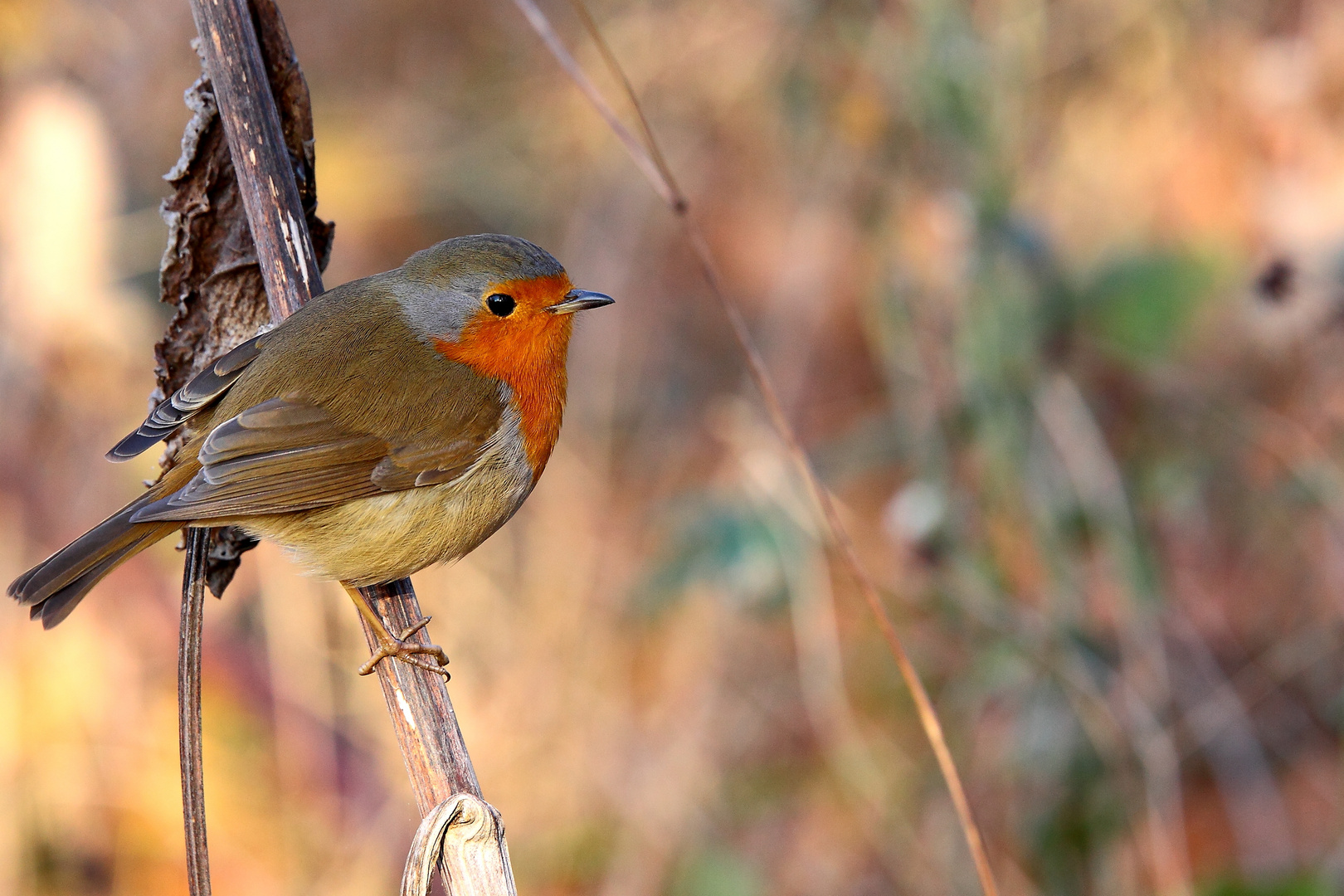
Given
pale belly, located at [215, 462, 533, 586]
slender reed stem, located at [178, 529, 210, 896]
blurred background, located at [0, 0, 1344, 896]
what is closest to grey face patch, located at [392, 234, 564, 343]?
pale belly, located at [215, 462, 533, 586]

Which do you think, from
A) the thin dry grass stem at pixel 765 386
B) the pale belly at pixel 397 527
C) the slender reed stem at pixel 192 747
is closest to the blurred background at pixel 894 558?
the thin dry grass stem at pixel 765 386

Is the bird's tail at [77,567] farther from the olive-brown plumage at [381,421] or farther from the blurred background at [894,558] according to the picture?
the blurred background at [894,558]

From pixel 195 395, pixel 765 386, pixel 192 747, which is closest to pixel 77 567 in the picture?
pixel 195 395

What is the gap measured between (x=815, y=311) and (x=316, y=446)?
3788mm

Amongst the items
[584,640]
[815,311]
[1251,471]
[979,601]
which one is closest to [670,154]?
[815,311]

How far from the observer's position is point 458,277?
104 inches

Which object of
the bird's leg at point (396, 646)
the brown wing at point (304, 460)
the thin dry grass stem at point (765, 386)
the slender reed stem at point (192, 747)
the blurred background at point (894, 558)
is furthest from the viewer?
the blurred background at point (894, 558)

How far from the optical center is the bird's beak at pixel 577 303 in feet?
8.77

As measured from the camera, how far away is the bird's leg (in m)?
2.16

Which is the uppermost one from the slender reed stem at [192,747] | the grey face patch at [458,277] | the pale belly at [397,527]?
the grey face patch at [458,277]

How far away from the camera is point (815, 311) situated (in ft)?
19.4

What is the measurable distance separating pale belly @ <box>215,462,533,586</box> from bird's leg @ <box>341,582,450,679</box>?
0.29 ft

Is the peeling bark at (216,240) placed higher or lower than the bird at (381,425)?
higher

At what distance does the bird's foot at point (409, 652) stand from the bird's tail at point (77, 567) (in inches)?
17.5
